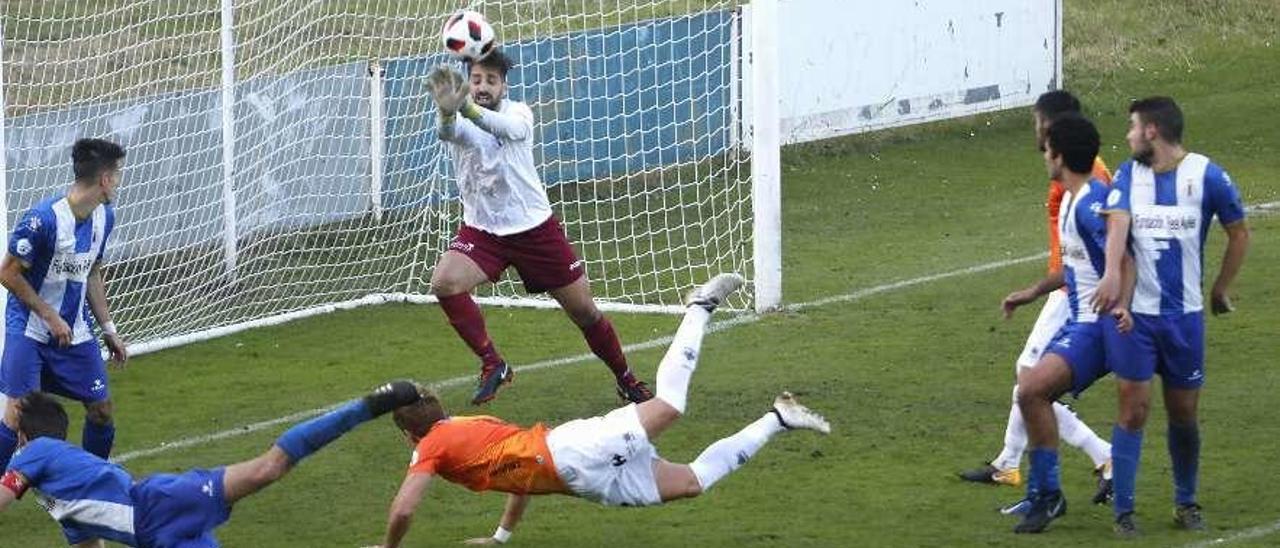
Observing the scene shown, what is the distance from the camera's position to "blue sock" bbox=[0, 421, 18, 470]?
10.3 m

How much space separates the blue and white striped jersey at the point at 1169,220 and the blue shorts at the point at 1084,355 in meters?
0.28

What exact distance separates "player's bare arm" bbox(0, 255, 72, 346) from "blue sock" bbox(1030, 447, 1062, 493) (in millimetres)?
4335

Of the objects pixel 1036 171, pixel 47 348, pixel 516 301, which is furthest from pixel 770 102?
pixel 1036 171

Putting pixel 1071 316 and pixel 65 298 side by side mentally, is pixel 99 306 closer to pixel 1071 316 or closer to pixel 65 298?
pixel 65 298

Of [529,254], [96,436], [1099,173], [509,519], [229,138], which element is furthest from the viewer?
[229,138]

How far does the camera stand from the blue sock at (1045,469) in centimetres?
943

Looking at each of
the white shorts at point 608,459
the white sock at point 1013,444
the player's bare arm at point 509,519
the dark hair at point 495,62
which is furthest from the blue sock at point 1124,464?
the dark hair at point 495,62

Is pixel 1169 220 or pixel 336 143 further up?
pixel 336 143

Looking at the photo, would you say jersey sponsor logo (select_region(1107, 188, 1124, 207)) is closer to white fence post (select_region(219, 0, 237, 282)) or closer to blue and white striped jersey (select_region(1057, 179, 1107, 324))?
blue and white striped jersey (select_region(1057, 179, 1107, 324))

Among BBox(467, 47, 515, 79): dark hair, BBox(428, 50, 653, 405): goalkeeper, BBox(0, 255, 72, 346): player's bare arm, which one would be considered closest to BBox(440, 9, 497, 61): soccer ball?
BBox(467, 47, 515, 79): dark hair

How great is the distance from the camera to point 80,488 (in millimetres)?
8414

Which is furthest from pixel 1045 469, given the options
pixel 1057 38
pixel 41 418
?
pixel 1057 38

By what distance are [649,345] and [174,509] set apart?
6.29 metres

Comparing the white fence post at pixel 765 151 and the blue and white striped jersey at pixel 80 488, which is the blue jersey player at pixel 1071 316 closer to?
the blue and white striped jersey at pixel 80 488
